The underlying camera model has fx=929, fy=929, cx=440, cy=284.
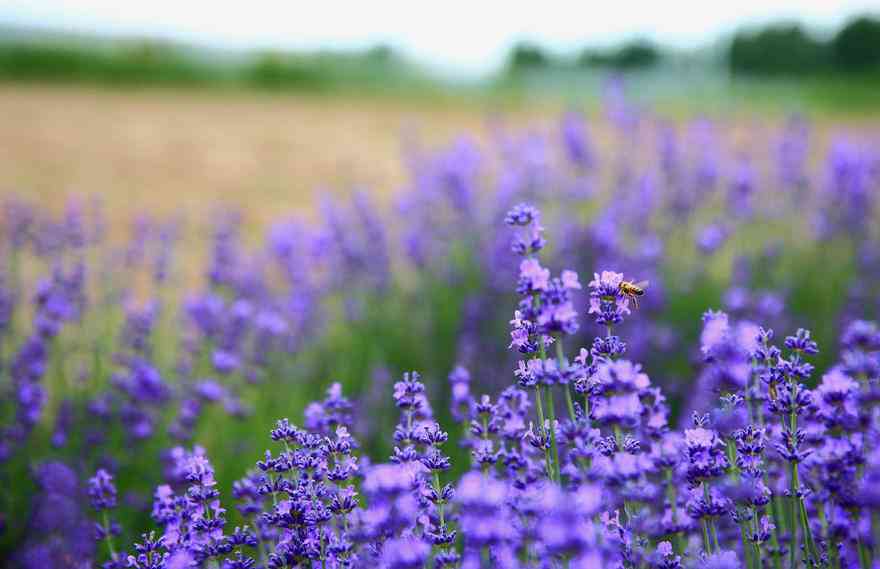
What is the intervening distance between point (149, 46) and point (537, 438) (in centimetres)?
2472

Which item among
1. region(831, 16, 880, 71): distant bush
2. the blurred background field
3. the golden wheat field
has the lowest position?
the blurred background field

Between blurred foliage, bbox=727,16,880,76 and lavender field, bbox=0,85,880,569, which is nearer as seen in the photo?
lavender field, bbox=0,85,880,569

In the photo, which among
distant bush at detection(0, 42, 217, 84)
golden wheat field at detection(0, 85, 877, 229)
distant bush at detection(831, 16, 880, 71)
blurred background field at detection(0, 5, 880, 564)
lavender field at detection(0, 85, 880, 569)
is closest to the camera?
lavender field at detection(0, 85, 880, 569)

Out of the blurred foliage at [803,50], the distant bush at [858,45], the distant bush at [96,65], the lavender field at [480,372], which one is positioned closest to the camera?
the lavender field at [480,372]

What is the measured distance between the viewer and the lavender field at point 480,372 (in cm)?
171

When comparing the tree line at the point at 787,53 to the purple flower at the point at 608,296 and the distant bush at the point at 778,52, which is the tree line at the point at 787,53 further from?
the purple flower at the point at 608,296

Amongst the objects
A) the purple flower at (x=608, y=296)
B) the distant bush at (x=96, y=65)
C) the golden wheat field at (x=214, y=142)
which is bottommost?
the purple flower at (x=608, y=296)

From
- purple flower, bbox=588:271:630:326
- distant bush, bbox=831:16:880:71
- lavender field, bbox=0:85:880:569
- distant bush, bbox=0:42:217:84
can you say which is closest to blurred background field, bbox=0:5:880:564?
lavender field, bbox=0:85:880:569

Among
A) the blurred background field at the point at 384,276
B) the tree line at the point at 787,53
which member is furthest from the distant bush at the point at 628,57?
the blurred background field at the point at 384,276

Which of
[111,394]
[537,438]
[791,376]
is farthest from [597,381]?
[111,394]

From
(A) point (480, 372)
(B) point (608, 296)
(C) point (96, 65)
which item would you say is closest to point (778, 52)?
(C) point (96, 65)

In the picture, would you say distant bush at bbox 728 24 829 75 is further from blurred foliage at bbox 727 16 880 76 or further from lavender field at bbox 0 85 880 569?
lavender field at bbox 0 85 880 569

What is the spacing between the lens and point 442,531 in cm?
183

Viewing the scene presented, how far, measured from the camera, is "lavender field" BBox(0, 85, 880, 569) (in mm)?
1708
